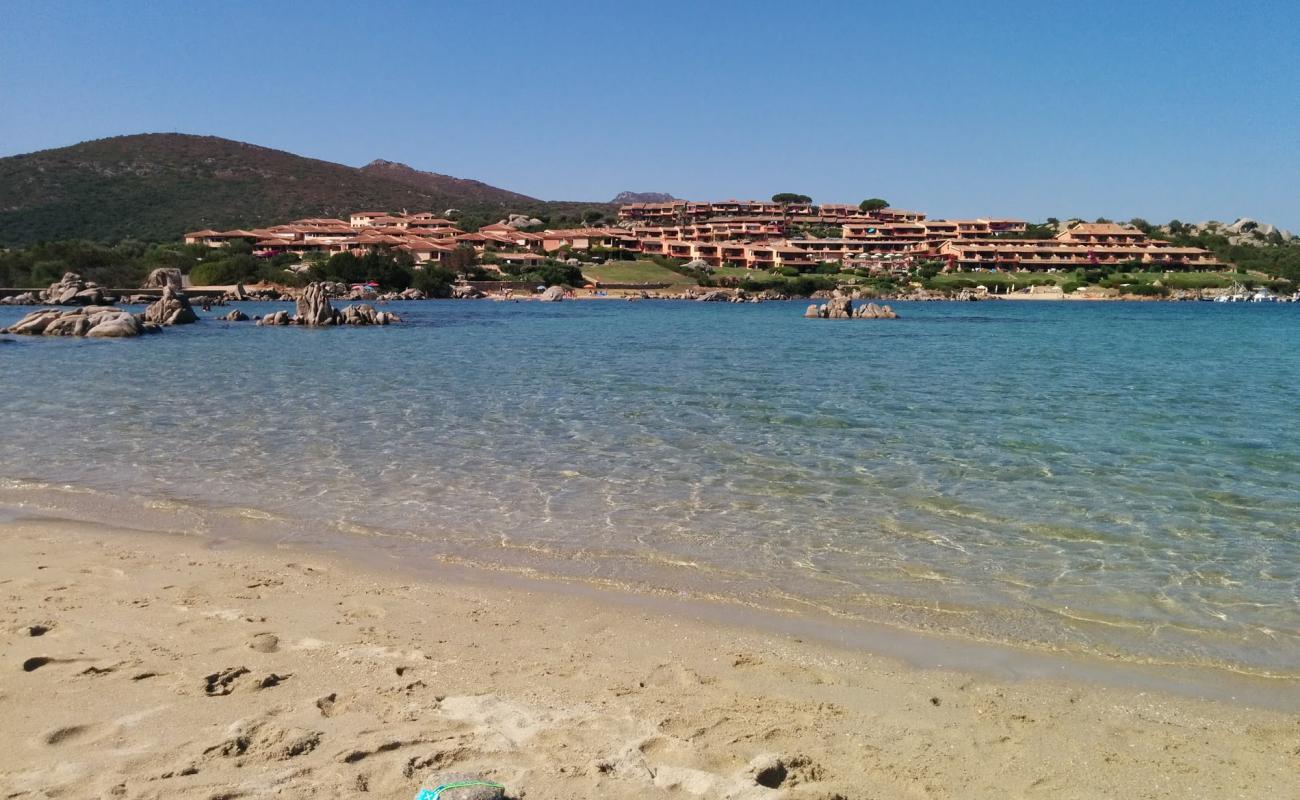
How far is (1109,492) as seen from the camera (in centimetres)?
981

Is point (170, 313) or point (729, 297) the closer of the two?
point (170, 313)

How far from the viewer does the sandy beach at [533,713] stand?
3.93 meters

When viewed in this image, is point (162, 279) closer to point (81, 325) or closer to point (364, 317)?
point (364, 317)

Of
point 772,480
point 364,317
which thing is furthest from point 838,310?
point 772,480

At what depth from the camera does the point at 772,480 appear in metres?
10.5

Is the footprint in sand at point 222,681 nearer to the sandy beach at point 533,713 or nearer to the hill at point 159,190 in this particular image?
the sandy beach at point 533,713

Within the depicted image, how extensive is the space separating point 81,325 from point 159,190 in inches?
5194

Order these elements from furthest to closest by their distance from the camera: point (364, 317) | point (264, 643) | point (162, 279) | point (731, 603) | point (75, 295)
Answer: point (162, 279) → point (75, 295) → point (364, 317) → point (731, 603) → point (264, 643)

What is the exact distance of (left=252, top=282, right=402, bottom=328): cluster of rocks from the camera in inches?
1943

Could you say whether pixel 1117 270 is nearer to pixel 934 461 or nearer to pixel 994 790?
pixel 934 461

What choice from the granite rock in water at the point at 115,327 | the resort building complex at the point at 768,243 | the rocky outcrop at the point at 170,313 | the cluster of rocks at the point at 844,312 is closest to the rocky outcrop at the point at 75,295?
the rocky outcrop at the point at 170,313

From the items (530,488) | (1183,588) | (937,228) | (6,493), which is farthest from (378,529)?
(937,228)

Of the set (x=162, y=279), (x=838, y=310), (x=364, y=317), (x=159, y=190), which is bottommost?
(x=838, y=310)

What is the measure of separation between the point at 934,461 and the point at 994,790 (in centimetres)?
788
